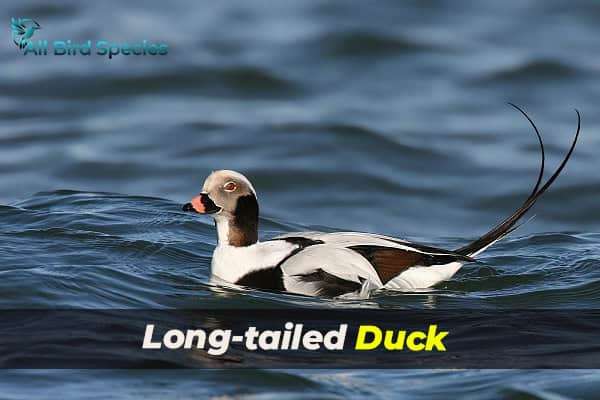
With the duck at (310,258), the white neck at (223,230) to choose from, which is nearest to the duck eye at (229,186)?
the duck at (310,258)

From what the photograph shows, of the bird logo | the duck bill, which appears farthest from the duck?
the bird logo

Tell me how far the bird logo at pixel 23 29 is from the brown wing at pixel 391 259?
11.6 metres

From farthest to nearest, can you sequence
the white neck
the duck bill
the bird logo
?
the bird logo
the white neck
the duck bill

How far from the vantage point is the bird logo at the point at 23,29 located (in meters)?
17.6

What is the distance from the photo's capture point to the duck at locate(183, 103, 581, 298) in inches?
267

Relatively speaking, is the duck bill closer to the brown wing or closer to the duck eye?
the duck eye

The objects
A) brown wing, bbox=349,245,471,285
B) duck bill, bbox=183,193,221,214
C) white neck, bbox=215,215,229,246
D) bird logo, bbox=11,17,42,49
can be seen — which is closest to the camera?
brown wing, bbox=349,245,471,285

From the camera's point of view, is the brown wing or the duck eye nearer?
the brown wing

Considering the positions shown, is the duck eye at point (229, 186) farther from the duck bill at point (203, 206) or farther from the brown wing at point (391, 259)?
the brown wing at point (391, 259)

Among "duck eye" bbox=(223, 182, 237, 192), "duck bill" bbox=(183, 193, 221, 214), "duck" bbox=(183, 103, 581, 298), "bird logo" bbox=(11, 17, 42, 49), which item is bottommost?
"duck" bbox=(183, 103, 581, 298)

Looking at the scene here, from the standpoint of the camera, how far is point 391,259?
22.8ft

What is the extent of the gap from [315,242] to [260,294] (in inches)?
16.0

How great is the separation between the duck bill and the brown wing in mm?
779

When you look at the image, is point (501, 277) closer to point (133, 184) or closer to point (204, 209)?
point (204, 209)
